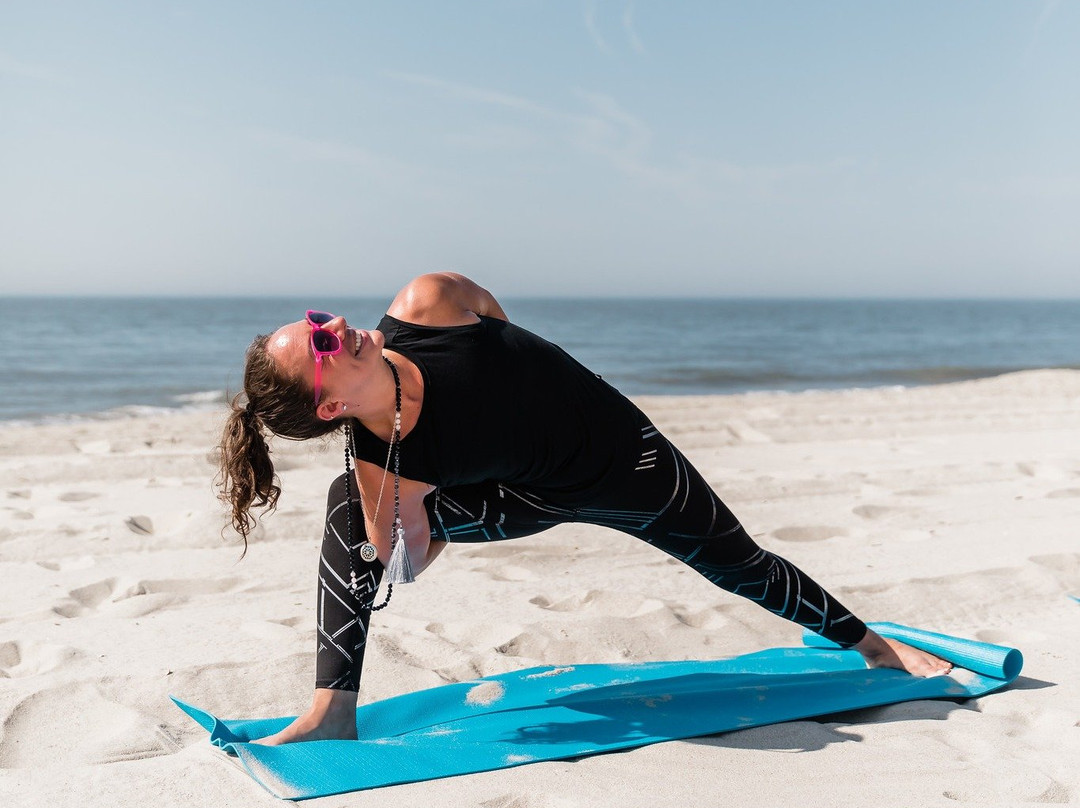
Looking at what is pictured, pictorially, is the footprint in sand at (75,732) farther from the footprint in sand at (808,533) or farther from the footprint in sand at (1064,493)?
the footprint in sand at (1064,493)

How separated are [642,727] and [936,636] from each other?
127 centimetres

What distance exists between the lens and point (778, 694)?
307 cm

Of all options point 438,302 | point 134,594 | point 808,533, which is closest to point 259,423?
point 438,302

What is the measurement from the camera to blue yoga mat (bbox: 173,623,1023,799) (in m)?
2.53

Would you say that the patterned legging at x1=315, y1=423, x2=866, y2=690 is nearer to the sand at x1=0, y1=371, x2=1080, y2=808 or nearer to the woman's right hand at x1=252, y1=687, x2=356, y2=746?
the woman's right hand at x1=252, y1=687, x2=356, y2=746

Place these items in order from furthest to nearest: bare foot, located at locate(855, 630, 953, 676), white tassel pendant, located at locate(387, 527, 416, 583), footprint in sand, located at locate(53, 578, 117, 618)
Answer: footprint in sand, located at locate(53, 578, 117, 618), bare foot, located at locate(855, 630, 953, 676), white tassel pendant, located at locate(387, 527, 416, 583)

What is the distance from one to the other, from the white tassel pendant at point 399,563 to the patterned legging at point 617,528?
12 cm

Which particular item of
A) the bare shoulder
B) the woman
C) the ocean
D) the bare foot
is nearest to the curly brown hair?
the woman

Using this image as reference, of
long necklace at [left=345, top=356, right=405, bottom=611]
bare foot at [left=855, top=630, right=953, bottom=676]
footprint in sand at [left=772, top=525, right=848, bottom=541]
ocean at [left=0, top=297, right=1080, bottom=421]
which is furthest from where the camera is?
ocean at [left=0, top=297, right=1080, bottom=421]

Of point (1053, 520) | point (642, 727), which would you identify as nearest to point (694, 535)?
point (642, 727)

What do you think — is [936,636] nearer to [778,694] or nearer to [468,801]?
[778,694]

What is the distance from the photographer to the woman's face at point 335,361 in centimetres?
238

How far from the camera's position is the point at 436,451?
2.52 m

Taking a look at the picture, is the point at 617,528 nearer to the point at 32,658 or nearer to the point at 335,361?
the point at 335,361
